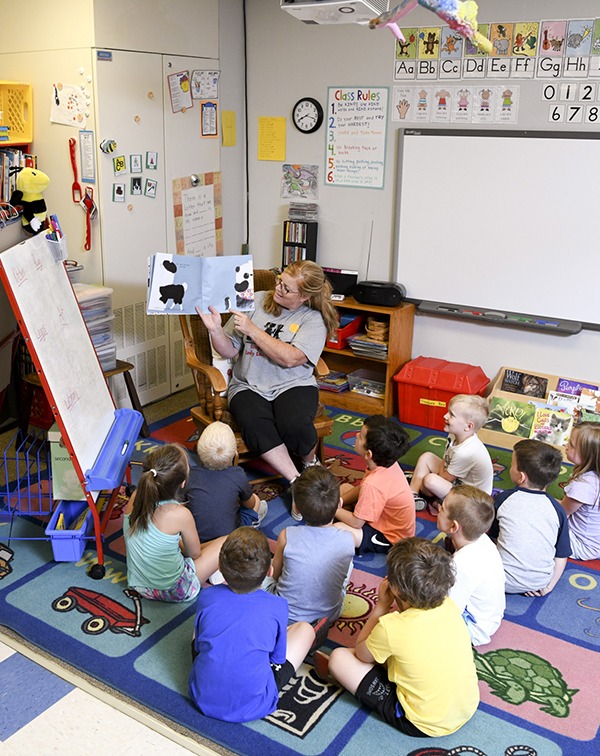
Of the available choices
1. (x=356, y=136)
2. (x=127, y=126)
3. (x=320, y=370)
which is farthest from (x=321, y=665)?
(x=356, y=136)

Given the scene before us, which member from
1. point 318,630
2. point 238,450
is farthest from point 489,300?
point 318,630

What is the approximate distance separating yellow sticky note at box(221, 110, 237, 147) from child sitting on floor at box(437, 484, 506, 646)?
9.76ft

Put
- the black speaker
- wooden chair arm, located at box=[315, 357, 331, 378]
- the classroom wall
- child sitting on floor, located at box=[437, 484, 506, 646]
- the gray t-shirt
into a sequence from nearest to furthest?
child sitting on floor, located at box=[437, 484, 506, 646]
the gray t-shirt
wooden chair arm, located at box=[315, 357, 331, 378]
the classroom wall
the black speaker

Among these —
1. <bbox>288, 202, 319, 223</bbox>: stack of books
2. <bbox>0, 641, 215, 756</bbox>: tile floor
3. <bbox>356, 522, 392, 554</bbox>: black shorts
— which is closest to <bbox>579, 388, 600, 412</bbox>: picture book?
<bbox>356, 522, 392, 554</bbox>: black shorts

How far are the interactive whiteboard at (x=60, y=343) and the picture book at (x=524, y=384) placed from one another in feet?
7.01

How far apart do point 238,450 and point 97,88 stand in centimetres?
186

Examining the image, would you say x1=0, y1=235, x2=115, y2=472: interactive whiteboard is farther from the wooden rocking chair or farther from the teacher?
the teacher

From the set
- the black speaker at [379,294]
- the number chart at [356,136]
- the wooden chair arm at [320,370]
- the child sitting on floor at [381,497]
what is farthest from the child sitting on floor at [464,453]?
the number chart at [356,136]

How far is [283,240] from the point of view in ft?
15.7

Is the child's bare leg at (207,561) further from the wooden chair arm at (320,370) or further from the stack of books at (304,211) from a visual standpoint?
the stack of books at (304,211)

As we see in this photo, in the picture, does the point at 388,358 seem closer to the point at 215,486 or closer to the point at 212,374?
the point at 212,374

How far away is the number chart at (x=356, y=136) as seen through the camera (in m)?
4.37

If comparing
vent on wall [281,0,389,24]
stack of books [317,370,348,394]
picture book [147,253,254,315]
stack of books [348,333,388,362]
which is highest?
vent on wall [281,0,389,24]

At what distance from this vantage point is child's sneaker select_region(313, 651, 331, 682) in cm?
234
